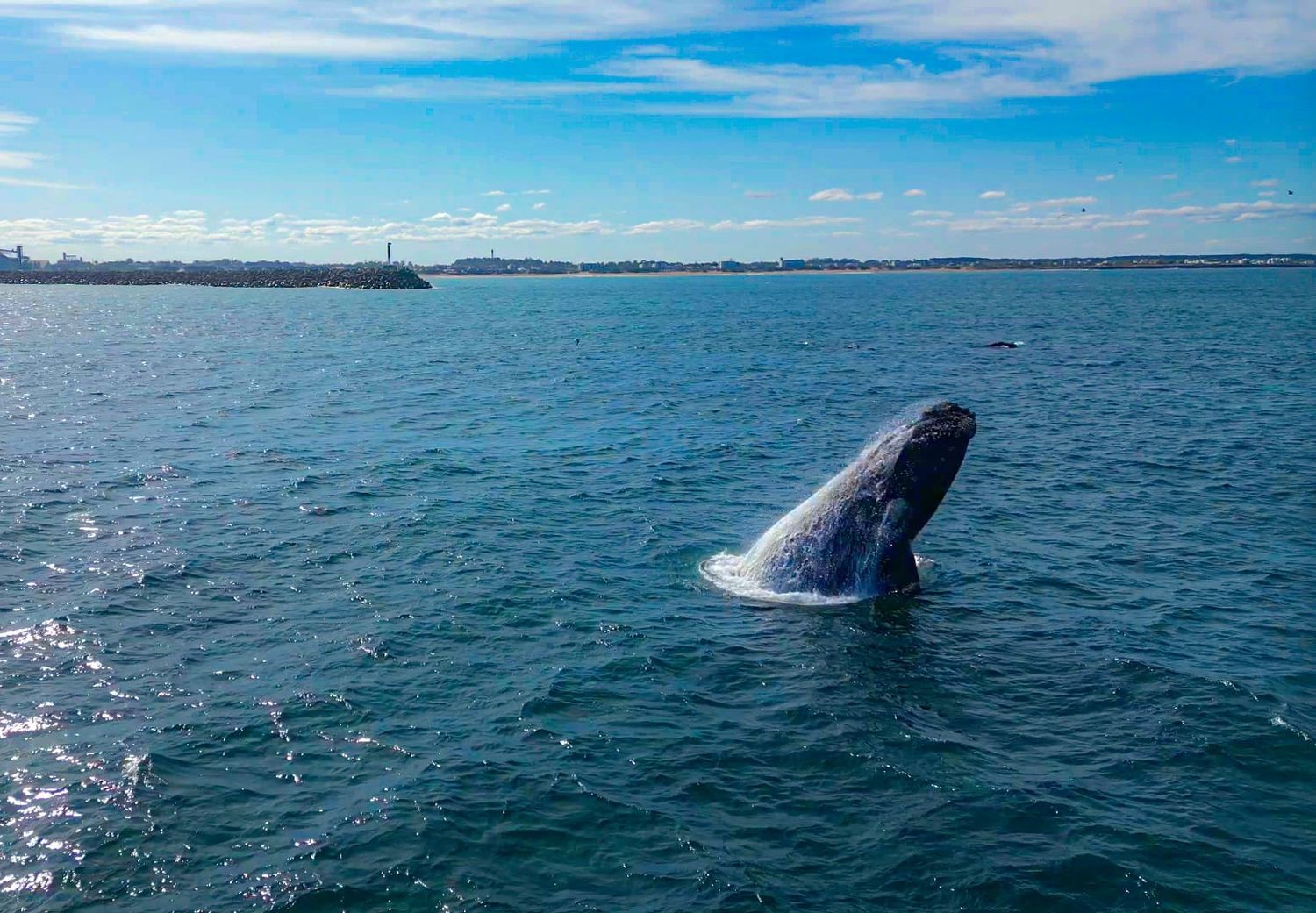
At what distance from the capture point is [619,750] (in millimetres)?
14531

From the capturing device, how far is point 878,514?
65.7 feet

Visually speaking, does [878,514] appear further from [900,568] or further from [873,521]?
[900,568]

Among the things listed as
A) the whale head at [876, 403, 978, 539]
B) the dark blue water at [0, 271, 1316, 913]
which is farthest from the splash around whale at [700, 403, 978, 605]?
the dark blue water at [0, 271, 1316, 913]

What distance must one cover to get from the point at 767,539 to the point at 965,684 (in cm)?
666

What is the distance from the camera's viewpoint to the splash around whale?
19797 millimetres

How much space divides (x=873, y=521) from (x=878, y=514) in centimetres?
22

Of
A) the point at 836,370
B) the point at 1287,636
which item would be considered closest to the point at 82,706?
the point at 1287,636

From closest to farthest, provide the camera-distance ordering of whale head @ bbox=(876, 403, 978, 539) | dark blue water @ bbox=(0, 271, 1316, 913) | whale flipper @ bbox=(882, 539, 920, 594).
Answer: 1. dark blue water @ bbox=(0, 271, 1316, 913)
2. whale head @ bbox=(876, 403, 978, 539)
3. whale flipper @ bbox=(882, 539, 920, 594)

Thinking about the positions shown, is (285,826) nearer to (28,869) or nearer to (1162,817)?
(28,869)

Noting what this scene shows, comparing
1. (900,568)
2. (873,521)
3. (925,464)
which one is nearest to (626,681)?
(873,521)

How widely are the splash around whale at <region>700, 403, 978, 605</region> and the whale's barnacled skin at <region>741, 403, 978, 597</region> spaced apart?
18 mm

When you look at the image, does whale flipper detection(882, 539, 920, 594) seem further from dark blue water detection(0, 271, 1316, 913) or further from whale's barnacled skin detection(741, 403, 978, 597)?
dark blue water detection(0, 271, 1316, 913)

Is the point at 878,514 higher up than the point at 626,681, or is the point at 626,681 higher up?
the point at 878,514

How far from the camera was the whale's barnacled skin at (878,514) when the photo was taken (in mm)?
19781
